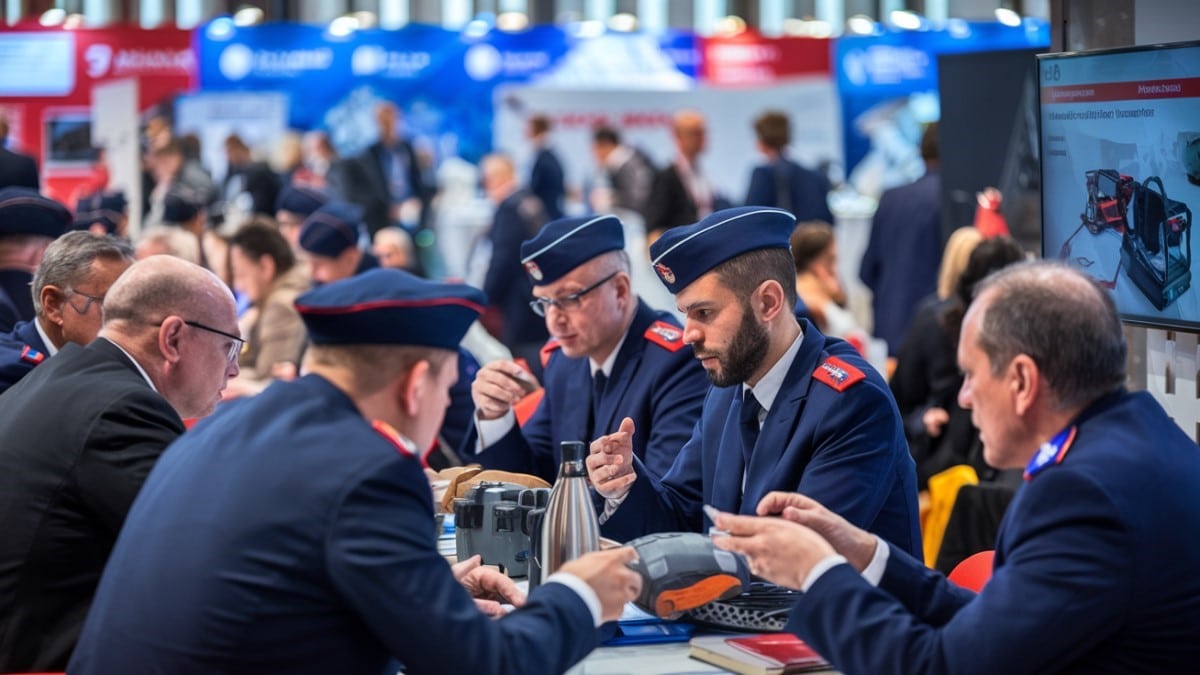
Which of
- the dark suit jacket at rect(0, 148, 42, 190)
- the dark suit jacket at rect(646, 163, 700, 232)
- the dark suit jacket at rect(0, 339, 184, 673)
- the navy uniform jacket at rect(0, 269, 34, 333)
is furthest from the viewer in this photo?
the dark suit jacket at rect(646, 163, 700, 232)

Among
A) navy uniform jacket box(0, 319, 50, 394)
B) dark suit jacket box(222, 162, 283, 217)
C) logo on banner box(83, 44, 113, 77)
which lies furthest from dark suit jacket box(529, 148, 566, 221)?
navy uniform jacket box(0, 319, 50, 394)

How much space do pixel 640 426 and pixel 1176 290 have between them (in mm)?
1372

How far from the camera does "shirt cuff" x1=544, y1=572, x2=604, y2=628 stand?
86.0 inches

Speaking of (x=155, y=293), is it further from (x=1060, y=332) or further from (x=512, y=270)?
(x=512, y=270)

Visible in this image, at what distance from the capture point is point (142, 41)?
15.0 meters

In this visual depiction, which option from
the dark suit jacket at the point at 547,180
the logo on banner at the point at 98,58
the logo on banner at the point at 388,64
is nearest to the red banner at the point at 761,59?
the logo on banner at the point at 388,64

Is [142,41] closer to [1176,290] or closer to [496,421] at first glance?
[496,421]

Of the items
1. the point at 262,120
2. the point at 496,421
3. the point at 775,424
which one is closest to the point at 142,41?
the point at 262,120

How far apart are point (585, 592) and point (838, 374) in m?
1.02

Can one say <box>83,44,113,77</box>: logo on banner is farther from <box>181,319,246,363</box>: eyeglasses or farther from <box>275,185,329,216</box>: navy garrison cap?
<box>181,319,246,363</box>: eyeglasses

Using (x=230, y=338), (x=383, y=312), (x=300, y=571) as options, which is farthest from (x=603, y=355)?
(x=300, y=571)

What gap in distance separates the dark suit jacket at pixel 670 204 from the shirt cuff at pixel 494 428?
597 centimetres

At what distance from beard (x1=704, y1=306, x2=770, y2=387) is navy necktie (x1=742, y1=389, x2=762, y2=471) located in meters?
0.08

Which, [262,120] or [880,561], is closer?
[880,561]
